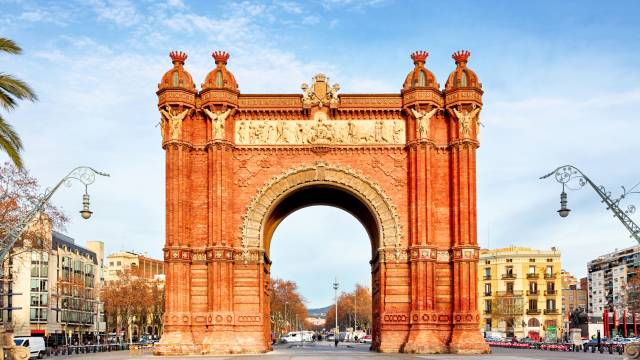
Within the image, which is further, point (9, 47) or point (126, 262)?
point (126, 262)

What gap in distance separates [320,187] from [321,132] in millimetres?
3176

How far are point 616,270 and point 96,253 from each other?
291 feet

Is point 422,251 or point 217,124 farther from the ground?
point 217,124

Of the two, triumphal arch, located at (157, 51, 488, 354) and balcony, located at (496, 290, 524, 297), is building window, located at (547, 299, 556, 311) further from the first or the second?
triumphal arch, located at (157, 51, 488, 354)

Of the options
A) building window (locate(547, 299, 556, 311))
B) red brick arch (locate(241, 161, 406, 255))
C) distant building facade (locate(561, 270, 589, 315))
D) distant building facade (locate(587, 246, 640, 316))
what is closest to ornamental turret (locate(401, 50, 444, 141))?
red brick arch (locate(241, 161, 406, 255))

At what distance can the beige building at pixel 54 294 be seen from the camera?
8969cm

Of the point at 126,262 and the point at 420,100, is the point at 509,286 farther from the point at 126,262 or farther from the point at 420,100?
the point at 126,262

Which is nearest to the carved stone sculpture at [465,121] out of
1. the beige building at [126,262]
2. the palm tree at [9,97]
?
the palm tree at [9,97]

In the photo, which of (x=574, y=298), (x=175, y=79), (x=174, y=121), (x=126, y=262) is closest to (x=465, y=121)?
(x=174, y=121)

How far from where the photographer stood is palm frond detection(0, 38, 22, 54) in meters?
26.2

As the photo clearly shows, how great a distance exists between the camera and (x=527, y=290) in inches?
4296

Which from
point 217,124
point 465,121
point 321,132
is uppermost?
point 465,121

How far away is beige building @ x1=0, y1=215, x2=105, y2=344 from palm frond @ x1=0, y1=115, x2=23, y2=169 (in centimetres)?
5820

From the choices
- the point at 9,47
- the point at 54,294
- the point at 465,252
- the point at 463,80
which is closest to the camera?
the point at 9,47
